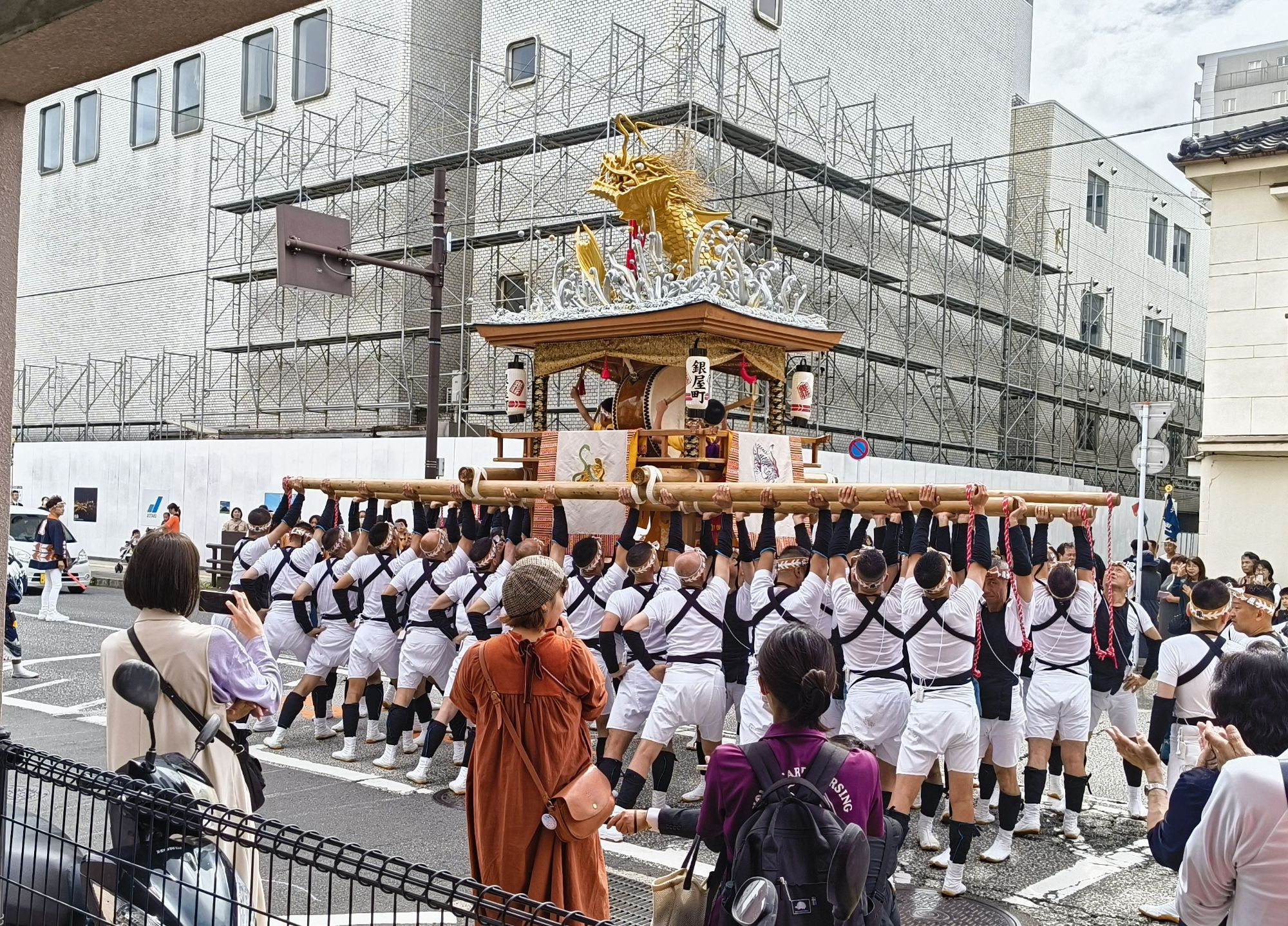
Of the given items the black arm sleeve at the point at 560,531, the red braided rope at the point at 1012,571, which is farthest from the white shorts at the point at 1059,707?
the black arm sleeve at the point at 560,531

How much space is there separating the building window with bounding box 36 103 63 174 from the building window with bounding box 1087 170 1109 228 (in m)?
30.2

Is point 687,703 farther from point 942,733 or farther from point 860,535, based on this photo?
point 860,535

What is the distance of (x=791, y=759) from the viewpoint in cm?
299

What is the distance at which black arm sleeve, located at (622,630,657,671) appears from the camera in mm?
7449

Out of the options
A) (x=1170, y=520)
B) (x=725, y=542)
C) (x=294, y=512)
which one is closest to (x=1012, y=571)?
(x=725, y=542)

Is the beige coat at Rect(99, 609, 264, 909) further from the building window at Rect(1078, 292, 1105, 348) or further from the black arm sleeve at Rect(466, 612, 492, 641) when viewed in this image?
the building window at Rect(1078, 292, 1105, 348)

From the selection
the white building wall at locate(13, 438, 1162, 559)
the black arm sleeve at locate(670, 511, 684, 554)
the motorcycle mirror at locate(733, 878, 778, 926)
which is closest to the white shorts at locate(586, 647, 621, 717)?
the black arm sleeve at locate(670, 511, 684, 554)

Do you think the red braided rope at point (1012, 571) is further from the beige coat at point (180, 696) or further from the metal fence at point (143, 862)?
the beige coat at point (180, 696)

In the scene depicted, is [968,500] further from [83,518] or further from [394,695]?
[83,518]

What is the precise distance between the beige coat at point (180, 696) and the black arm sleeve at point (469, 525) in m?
4.86

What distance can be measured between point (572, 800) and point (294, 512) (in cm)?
677

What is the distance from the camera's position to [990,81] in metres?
29.6

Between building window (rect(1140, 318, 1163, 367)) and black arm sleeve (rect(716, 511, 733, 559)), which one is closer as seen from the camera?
black arm sleeve (rect(716, 511, 733, 559))

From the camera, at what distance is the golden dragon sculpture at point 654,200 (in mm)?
13523
